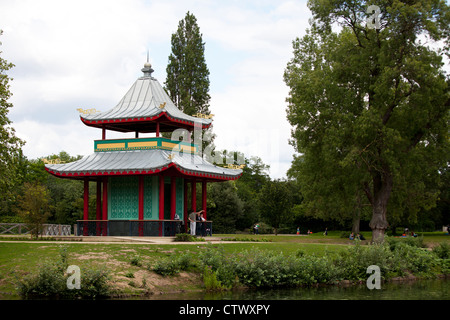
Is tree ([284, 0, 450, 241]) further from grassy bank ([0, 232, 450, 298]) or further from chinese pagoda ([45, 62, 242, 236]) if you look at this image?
grassy bank ([0, 232, 450, 298])

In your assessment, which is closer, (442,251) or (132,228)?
(442,251)

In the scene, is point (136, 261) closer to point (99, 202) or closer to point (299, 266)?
point (299, 266)

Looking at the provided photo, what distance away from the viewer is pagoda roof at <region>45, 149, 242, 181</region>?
33312 mm

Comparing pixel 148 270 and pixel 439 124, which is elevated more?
pixel 439 124

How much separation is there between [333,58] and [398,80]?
4920 millimetres

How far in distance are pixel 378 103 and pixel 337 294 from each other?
59.3ft

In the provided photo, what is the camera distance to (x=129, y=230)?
34250mm

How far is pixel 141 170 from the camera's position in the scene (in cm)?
3322

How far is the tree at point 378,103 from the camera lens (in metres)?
35.2

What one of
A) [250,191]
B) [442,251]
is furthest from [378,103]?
[250,191]

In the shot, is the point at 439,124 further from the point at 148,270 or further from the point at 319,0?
the point at 148,270

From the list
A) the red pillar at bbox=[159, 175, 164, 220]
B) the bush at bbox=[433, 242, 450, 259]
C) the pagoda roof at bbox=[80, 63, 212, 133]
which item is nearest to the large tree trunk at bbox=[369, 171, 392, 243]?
the bush at bbox=[433, 242, 450, 259]

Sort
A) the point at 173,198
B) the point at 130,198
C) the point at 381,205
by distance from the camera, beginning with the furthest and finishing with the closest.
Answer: the point at 381,205
the point at 130,198
the point at 173,198

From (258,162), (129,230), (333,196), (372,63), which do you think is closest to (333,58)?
(372,63)
